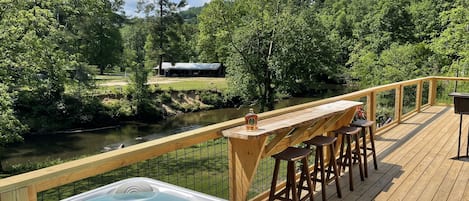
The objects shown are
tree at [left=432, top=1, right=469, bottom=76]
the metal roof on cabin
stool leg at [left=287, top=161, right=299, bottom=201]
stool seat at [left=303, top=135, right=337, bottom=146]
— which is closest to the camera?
stool leg at [left=287, top=161, right=299, bottom=201]

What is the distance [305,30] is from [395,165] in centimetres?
1722

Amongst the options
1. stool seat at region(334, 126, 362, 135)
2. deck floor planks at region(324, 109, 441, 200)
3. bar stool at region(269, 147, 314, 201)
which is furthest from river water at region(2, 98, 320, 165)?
bar stool at region(269, 147, 314, 201)

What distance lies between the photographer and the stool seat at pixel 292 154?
2.94 meters

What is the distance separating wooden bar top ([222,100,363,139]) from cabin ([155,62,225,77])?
114 feet

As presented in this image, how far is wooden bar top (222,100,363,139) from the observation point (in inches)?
103

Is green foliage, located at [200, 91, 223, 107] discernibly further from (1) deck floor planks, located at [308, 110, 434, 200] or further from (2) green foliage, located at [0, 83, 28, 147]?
(1) deck floor planks, located at [308, 110, 434, 200]

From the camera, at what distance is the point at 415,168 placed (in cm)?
455

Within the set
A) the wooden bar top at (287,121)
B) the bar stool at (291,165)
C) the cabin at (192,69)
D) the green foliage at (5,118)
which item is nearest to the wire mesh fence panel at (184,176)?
the green foliage at (5,118)

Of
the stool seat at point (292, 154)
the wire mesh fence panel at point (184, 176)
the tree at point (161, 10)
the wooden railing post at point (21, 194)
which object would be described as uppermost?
the tree at point (161, 10)

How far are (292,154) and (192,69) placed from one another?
1474 inches

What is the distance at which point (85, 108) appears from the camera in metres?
21.3

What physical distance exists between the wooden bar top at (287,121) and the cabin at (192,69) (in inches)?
1366

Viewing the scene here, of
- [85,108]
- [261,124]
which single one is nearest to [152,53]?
[85,108]

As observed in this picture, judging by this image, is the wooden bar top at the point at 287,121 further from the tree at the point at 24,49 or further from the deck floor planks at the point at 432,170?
the tree at the point at 24,49
